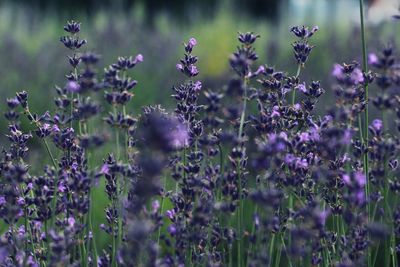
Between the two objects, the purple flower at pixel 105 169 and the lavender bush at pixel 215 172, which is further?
the purple flower at pixel 105 169

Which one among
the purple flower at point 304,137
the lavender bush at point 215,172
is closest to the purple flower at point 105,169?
the lavender bush at point 215,172

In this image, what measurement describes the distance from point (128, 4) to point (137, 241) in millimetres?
22975

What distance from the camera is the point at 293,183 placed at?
7.77ft

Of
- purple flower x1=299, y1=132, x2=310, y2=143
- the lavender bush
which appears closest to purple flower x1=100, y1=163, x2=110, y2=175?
the lavender bush

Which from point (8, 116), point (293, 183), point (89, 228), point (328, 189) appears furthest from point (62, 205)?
point (328, 189)

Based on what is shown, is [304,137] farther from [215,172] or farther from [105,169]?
[105,169]

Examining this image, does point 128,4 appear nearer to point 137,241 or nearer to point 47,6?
point 47,6

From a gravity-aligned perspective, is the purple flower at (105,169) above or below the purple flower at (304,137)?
below

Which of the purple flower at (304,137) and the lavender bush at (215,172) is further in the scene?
the purple flower at (304,137)

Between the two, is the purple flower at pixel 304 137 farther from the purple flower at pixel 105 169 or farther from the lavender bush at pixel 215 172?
the purple flower at pixel 105 169

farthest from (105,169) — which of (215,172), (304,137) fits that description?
(304,137)

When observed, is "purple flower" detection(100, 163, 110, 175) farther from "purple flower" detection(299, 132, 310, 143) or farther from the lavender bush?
"purple flower" detection(299, 132, 310, 143)

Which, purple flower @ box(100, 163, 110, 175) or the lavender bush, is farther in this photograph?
purple flower @ box(100, 163, 110, 175)

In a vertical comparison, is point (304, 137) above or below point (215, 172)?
above
